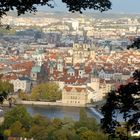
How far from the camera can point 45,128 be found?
12.5 metres

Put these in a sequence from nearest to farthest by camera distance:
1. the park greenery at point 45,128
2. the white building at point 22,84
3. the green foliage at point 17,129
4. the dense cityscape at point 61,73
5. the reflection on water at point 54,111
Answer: the park greenery at point 45,128 → the green foliage at point 17,129 → the reflection on water at point 54,111 → the dense cityscape at point 61,73 → the white building at point 22,84

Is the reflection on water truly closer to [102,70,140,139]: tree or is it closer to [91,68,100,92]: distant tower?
[91,68,100,92]: distant tower

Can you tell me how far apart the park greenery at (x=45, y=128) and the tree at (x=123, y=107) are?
7.89 meters

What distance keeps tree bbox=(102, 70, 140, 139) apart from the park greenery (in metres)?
7.89

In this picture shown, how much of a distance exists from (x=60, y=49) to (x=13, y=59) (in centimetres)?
854

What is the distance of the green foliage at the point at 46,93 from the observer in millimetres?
24109

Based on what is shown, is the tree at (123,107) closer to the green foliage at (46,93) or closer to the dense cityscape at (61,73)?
the dense cityscape at (61,73)

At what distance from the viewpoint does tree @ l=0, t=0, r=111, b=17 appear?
93.9 inches

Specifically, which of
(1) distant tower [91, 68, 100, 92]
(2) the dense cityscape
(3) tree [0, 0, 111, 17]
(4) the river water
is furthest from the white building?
(3) tree [0, 0, 111, 17]

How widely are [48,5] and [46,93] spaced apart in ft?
72.7

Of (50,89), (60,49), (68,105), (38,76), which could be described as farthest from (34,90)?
(60,49)

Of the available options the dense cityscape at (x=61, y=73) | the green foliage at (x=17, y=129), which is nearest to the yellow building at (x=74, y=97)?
the dense cityscape at (x=61, y=73)

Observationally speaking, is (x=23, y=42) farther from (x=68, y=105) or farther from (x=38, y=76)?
(x=68, y=105)

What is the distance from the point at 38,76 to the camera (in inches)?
1168
